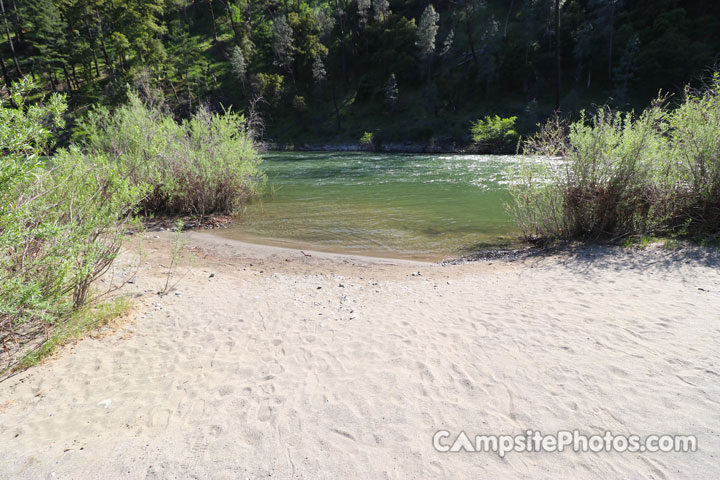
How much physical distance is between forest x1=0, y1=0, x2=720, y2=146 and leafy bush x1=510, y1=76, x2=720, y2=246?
105ft

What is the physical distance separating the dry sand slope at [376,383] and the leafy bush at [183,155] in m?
6.89

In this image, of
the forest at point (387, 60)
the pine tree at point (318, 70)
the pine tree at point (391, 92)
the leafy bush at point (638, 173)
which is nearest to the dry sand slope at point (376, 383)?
the leafy bush at point (638, 173)

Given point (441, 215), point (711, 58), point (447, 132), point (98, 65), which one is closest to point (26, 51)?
point (98, 65)

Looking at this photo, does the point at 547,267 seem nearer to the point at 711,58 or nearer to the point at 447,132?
the point at 447,132

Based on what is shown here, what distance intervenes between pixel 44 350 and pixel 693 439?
23.3ft

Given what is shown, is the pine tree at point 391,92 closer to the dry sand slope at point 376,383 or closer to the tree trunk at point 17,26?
the dry sand slope at point 376,383

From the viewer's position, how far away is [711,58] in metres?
32.8

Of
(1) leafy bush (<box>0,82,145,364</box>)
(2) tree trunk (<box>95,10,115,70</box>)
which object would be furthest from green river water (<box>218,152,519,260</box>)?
(2) tree trunk (<box>95,10,115,70</box>)

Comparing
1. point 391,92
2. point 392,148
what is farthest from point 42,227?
point 391,92

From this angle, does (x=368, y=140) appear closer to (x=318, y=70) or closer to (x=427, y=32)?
(x=427, y=32)

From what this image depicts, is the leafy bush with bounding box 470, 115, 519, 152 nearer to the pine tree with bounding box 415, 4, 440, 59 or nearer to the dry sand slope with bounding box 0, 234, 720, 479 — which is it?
the pine tree with bounding box 415, 4, 440, 59

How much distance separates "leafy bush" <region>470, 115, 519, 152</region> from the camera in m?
34.4

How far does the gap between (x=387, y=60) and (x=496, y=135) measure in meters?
29.8

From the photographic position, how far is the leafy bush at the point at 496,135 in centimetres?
3441
